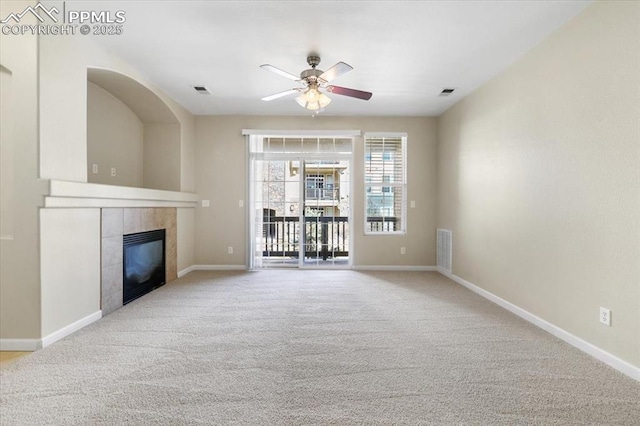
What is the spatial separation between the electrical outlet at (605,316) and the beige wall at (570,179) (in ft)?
0.12

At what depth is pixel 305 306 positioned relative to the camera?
3.40m

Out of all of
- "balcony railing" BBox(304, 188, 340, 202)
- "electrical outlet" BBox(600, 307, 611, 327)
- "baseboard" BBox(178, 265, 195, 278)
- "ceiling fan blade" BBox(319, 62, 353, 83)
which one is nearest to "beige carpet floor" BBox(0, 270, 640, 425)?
"electrical outlet" BBox(600, 307, 611, 327)

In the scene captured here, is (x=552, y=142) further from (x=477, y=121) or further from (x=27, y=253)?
(x=27, y=253)

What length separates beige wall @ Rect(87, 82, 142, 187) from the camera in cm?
382

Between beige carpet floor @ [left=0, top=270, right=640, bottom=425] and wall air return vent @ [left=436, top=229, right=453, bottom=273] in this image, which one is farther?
wall air return vent @ [left=436, top=229, right=453, bottom=273]

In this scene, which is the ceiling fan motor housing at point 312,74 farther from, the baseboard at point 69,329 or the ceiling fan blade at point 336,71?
the baseboard at point 69,329

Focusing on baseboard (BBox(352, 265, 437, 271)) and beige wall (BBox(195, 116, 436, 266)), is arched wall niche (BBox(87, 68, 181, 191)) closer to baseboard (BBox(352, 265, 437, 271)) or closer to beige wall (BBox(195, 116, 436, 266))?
beige wall (BBox(195, 116, 436, 266))

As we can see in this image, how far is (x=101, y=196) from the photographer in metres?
2.95

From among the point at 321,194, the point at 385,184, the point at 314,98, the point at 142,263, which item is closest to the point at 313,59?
the point at 314,98

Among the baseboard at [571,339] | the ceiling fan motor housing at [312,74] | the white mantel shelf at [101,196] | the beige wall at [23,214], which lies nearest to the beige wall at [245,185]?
the white mantel shelf at [101,196]

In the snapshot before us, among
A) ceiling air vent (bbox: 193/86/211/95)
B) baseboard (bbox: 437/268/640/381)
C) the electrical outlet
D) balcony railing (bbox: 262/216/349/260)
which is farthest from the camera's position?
balcony railing (bbox: 262/216/349/260)

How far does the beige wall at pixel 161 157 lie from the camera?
4789 mm

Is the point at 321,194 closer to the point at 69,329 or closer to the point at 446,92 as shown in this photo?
the point at 446,92

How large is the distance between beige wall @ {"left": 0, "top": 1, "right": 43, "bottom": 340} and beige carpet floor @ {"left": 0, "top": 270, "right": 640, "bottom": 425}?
38cm
